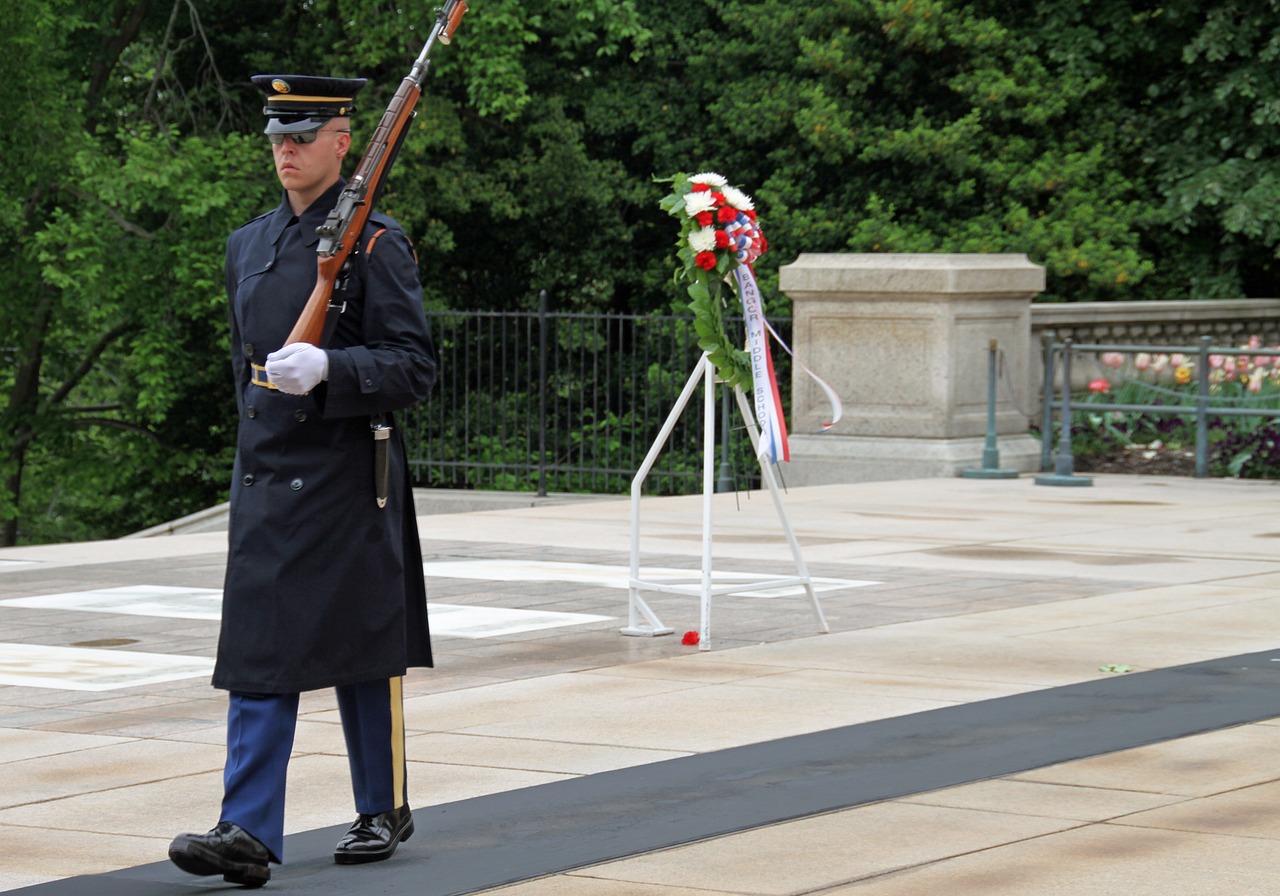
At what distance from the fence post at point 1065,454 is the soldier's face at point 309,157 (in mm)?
12419

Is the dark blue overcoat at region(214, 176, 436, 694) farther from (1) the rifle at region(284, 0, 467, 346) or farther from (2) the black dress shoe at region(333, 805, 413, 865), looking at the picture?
(2) the black dress shoe at region(333, 805, 413, 865)

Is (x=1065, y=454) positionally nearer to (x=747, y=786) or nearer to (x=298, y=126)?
(x=747, y=786)

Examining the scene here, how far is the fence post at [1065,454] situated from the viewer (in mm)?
17062

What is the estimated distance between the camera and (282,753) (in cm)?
519

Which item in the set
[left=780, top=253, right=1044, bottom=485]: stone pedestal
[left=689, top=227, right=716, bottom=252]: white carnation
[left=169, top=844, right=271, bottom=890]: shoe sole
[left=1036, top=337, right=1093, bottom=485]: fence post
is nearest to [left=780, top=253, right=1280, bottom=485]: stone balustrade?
[left=780, top=253, right=1044, bottom=485]: stone pedestal

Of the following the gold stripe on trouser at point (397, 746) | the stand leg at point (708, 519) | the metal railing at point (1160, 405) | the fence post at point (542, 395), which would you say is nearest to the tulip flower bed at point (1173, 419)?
the metal railing at point (1160, 405)

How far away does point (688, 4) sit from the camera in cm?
2717

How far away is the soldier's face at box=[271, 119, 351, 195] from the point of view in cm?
533

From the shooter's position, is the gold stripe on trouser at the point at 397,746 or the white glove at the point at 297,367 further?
the gold stripe on trouser at the point at 397,746

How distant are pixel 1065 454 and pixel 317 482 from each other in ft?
41.3

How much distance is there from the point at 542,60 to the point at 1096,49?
268 inches

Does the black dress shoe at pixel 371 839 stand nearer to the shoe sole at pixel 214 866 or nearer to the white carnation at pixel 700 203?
the shoe sole at pixel 214 866

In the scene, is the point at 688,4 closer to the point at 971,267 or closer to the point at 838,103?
the point at 838,103

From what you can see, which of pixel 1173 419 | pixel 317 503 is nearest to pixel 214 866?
pixel 317 503
